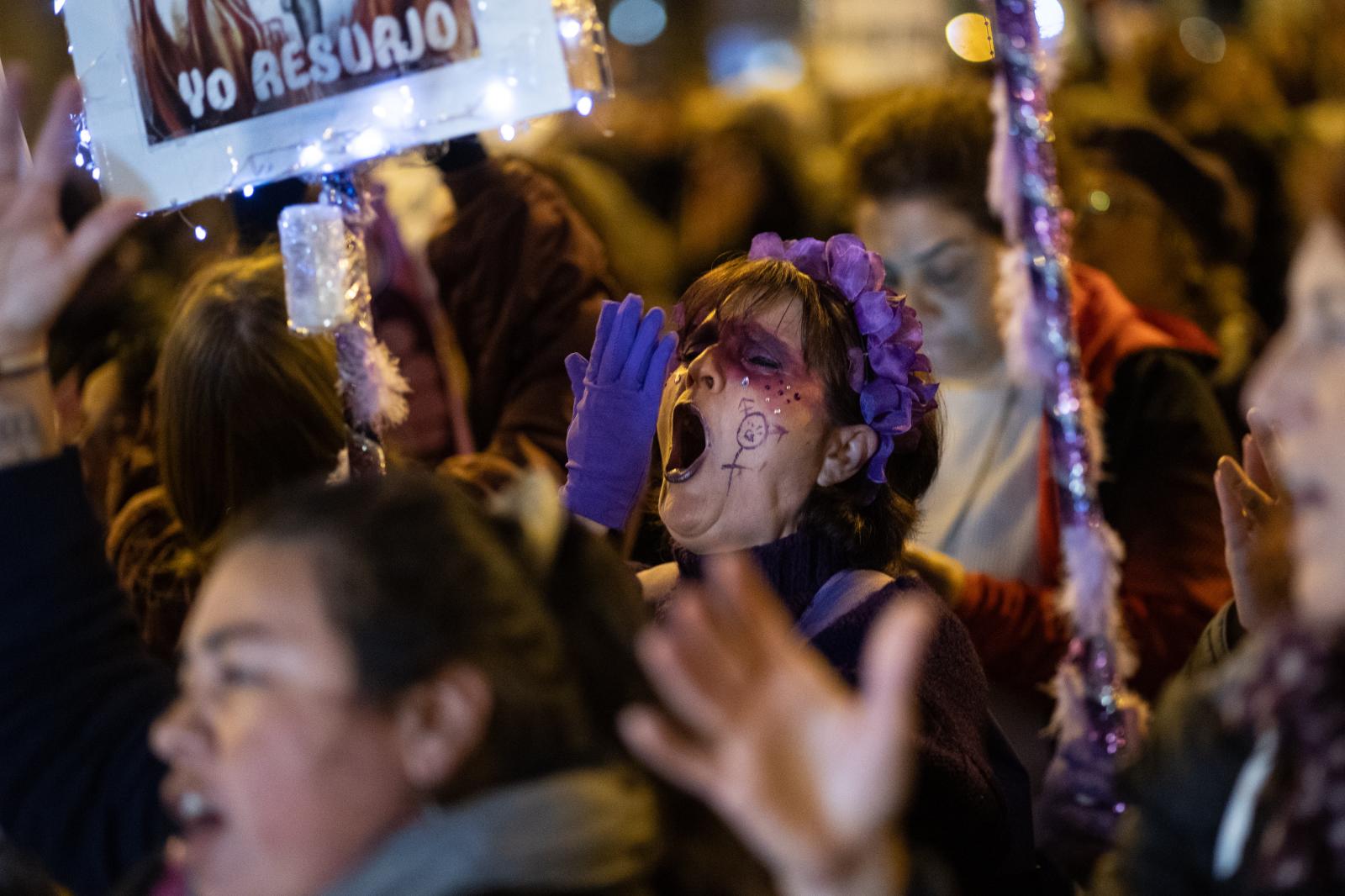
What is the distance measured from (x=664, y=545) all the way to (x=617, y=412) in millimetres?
312

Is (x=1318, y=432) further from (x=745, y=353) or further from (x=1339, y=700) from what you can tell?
(x=745, y=353)

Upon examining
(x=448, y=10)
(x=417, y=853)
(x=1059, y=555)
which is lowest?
(x=1059, y=555)

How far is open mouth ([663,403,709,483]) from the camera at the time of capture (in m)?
2.33

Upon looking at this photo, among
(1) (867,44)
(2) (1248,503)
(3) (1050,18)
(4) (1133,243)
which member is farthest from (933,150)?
(1) (867,44)

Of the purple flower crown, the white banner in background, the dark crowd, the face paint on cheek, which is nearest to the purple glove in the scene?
the dark crowd

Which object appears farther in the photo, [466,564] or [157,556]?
[157,556]

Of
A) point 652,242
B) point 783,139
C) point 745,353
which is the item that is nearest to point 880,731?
point 745,353

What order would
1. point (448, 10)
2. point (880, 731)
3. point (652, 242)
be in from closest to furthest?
1. point (880, 731)
2. point (448, 10)
3. point (652, 242)

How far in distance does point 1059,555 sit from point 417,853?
182 cm

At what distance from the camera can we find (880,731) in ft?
3.78

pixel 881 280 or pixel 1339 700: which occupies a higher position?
pixel 881 280

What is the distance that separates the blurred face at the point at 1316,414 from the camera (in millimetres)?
1274

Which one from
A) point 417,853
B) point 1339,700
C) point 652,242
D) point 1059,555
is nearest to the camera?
point 1339,700

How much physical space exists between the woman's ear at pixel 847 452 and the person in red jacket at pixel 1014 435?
36cm
